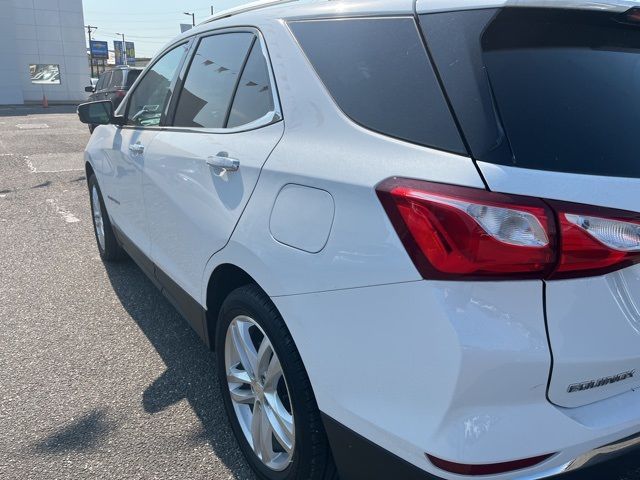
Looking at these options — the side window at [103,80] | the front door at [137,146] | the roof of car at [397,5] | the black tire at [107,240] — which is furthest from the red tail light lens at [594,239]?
the side window at [103,80]

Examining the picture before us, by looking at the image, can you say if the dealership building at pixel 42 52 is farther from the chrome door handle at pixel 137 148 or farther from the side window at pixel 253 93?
the side window at pixel 253 93

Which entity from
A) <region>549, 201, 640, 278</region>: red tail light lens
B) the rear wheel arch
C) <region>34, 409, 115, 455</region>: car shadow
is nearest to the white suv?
<region>549, 201, 640, 278</region>: red tail light lens

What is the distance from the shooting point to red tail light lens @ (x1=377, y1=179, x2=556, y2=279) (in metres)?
1.38

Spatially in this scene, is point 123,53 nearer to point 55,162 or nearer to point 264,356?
point 55,162

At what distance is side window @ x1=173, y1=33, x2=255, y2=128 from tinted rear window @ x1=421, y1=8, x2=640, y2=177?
3.71 feet

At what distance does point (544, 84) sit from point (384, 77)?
1.49 feet

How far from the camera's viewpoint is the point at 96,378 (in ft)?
10.3

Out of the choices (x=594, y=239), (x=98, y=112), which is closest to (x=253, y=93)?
(x=594, y=239)

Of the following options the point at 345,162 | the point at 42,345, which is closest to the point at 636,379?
the point at 345,162

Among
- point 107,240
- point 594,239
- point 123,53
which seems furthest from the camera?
point 123,53

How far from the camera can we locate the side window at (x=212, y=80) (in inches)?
101

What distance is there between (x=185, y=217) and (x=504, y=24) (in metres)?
1.63

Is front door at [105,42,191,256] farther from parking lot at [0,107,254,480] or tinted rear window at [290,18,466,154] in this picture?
tinted rear window at [290,18,466,154]

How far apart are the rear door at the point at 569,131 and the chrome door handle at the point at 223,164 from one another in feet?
2.90
